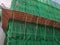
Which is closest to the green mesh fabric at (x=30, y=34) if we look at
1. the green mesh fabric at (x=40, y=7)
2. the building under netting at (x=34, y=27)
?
the building under netting at (x=34, y=27)

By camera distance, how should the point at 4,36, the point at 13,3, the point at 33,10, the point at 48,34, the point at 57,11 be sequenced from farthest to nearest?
the point at 57,11
the point at 48,34
the point at 33,10
the point at 13,3
the point at 4,36

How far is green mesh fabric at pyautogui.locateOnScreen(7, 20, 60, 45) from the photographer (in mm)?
1750

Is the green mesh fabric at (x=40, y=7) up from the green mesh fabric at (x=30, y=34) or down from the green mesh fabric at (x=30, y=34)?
up

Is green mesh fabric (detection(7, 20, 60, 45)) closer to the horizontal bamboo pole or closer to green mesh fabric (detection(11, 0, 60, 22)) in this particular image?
the horizontal bamboo pole

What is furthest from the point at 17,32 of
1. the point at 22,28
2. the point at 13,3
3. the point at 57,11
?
the point at 57,11

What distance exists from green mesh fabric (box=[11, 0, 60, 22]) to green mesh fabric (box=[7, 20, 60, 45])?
0.55 feet

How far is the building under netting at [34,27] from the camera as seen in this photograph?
5.81 ft

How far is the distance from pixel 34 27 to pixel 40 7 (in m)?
0.31

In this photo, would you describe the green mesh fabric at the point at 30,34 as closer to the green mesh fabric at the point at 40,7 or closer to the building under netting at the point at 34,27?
the building under netting at the point at 34,27

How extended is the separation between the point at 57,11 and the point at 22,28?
747 millimetres

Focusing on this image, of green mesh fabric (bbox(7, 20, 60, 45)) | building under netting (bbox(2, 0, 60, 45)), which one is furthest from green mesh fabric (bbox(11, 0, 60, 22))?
green mesh fabric (bbox(7, 20, 60, 45))

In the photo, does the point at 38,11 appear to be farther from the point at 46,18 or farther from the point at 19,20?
the point at 19,20

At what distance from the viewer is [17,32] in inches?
70.3

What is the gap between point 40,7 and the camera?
2.07m
